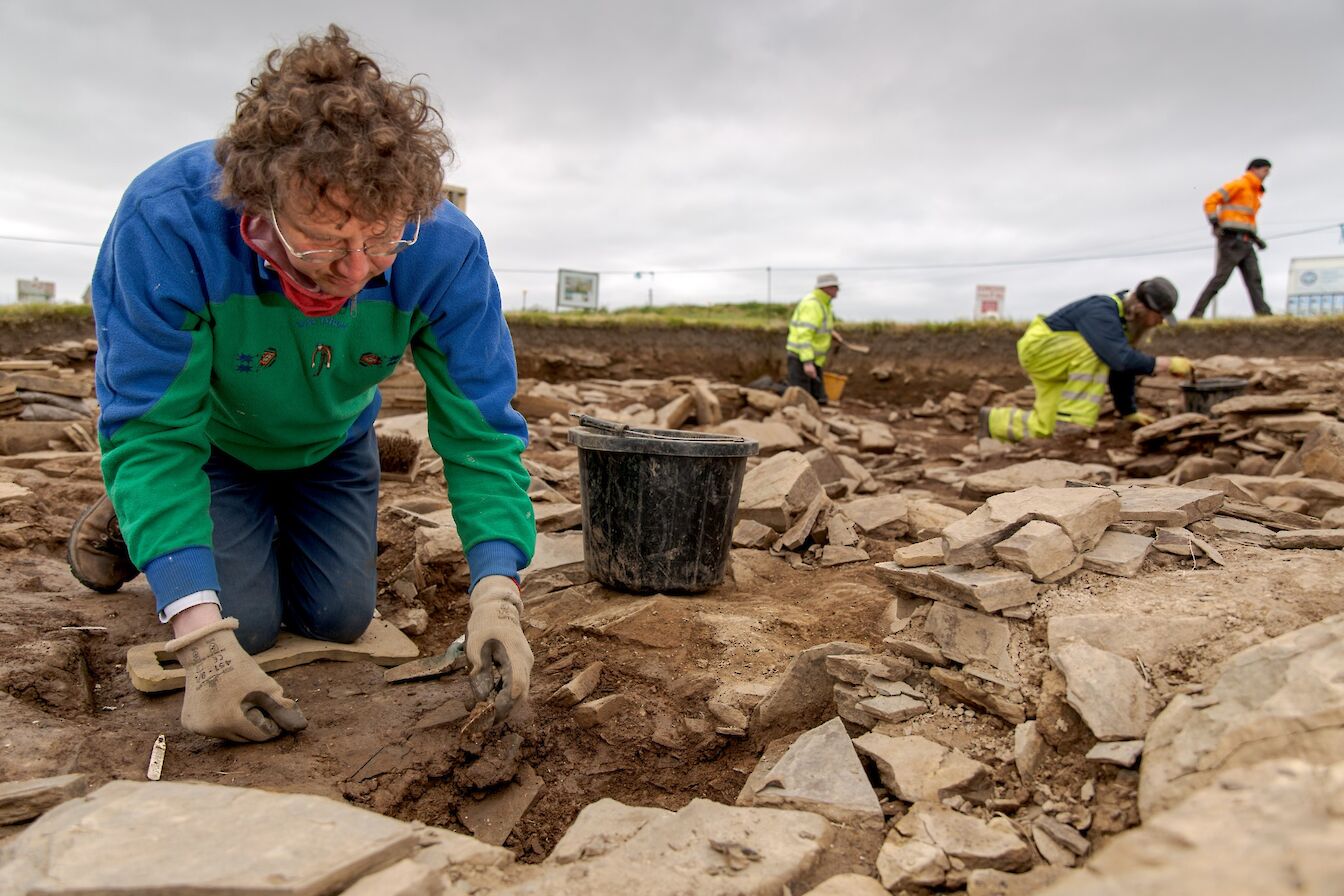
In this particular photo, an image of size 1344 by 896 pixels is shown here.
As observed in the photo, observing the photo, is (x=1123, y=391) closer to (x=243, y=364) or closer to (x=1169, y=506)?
(x=1169, y=506)

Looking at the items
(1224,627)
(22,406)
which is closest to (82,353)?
(22,406)

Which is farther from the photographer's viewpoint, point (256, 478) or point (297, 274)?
point (256, 478)

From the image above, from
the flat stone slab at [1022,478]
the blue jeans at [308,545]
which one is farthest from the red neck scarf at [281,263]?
the flat stone slab at [1022,478]

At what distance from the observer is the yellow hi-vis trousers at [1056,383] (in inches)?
302

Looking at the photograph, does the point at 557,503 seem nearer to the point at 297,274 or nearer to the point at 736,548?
the point at 736,548

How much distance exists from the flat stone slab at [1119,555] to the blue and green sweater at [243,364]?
66.4 inches

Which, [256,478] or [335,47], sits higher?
[335,47]

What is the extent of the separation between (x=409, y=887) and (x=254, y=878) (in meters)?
0.23

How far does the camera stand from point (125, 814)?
1.61 metres

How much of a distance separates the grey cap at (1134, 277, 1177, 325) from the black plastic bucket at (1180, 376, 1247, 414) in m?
0.74

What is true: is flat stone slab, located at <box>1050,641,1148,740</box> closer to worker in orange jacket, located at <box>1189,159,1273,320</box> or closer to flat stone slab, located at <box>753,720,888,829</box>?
flat stone slab, located at <box>753,720,888,829</box>

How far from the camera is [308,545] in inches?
127

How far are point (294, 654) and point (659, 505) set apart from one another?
4.58 feet

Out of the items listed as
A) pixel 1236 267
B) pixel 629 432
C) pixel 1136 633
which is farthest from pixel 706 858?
pixel 1236 267
